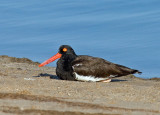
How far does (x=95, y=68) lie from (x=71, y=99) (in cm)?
436

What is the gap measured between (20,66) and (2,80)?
4736 mm

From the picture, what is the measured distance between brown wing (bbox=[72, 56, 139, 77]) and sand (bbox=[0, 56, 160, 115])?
56.4 inches

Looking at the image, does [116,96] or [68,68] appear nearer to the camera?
[116,96]

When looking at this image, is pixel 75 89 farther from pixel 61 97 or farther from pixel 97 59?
pixel 97 59

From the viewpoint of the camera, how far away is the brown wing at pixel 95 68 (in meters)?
14.0

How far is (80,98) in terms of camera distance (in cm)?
1013

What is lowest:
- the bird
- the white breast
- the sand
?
the sand

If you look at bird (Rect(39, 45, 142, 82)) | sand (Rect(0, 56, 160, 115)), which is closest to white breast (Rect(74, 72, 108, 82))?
bird (Rect(39, 45, 142, 82))

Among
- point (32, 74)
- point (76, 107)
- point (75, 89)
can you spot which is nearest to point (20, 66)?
point (32, 74)

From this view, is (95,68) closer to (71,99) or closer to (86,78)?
(86,78)

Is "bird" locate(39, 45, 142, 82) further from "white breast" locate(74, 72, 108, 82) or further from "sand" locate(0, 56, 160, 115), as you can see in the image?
"sand" locate(0, 56, 160, 115)

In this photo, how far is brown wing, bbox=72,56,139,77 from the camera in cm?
1404

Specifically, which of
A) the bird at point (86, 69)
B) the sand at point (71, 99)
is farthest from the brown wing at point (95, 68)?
the sand at point (71, 99)

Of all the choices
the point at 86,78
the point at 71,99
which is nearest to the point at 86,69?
the point at 86,78
